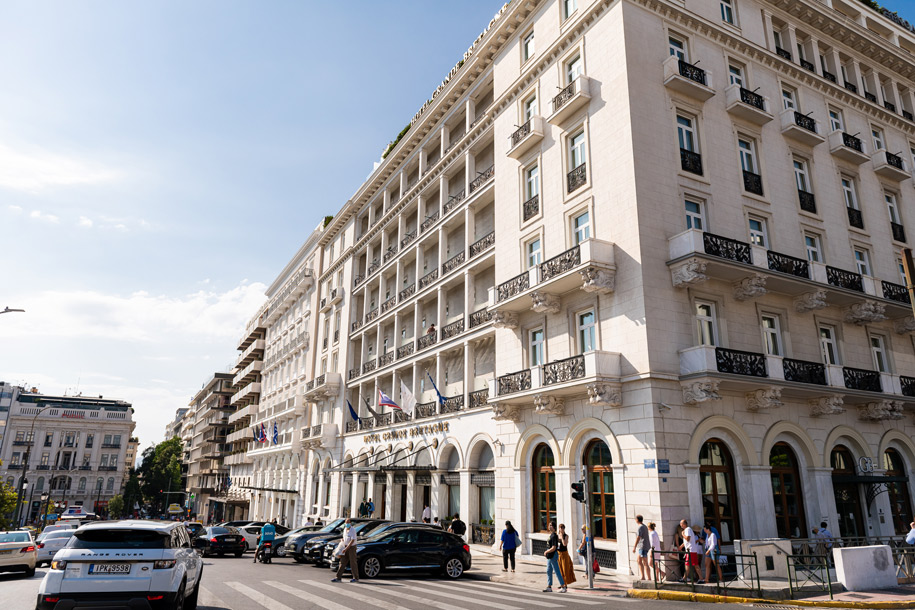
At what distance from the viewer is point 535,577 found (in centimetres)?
1777

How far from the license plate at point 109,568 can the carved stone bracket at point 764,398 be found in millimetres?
18037

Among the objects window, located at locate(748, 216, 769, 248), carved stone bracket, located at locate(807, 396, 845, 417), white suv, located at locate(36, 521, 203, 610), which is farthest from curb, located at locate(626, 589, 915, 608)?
window, located at locate(748, 216, 769, 248)

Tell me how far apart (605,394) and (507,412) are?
18.6 ft

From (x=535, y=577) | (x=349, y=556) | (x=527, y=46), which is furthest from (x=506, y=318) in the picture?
(x=527, y=46)

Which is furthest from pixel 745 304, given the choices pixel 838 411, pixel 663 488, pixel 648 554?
pixel 648 554

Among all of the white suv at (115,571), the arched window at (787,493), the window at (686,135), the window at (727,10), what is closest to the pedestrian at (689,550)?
the arched window at (787,493)

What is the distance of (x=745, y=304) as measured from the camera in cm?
2075

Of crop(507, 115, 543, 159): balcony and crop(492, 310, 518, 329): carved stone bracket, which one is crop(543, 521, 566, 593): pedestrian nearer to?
crop(492, 310, 518, 329): carved stone bracket

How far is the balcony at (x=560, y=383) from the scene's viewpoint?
1853 cm

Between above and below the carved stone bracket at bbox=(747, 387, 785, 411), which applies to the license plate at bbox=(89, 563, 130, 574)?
below

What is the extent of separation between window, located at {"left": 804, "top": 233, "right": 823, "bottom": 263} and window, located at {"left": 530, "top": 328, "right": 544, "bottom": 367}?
1113cm

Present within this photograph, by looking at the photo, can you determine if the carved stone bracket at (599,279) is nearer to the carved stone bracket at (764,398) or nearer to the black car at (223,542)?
the carved stone bracket at (764,398)

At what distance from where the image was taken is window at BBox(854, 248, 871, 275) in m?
25.0

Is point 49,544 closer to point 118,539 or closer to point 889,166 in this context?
point 118,539
